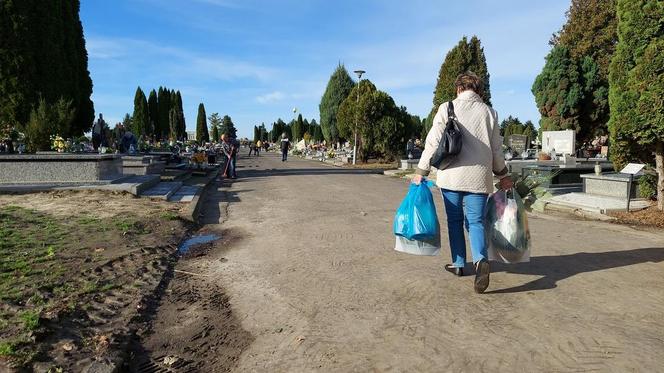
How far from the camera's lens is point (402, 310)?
3.74 metres

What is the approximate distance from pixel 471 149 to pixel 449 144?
267 millimetres

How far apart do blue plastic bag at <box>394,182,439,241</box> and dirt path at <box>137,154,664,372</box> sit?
0.48m

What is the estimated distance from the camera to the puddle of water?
614 centimetres

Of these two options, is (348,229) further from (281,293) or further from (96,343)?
(96,343)

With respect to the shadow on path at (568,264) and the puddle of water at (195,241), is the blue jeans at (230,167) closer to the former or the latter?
the puddle of water at (195,241)

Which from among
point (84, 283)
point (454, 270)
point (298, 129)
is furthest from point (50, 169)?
point (298, 129)

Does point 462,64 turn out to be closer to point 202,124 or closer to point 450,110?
point 450,110

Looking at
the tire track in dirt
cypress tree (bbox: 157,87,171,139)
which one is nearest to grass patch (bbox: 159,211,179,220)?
the tire track in dirt

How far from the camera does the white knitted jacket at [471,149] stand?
425cm

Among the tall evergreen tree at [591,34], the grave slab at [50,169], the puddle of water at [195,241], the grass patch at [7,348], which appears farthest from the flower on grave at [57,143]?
the tall evergreen tree at [591,34]

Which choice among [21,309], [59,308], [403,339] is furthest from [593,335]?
[21,309]

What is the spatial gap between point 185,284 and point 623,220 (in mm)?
7548

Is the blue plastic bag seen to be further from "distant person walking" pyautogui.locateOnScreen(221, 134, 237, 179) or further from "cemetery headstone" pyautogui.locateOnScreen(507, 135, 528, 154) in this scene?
"cemetery headstone" pyautogui.locateOnScreen(507, 135, 528, 154)

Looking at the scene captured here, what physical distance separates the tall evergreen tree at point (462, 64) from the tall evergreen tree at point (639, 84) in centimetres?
1622
